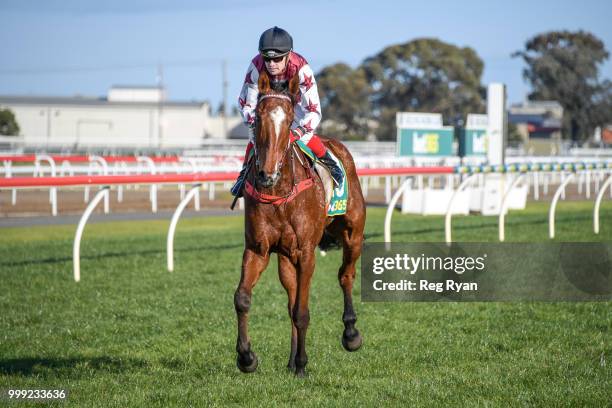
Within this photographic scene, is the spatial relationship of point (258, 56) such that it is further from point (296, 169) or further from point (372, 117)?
point (372, 117)

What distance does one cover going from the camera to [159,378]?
5.04 m

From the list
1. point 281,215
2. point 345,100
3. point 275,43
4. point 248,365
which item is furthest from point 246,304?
point 345,100

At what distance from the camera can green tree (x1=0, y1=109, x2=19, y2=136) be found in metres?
59.7

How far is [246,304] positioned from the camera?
4.95 metres

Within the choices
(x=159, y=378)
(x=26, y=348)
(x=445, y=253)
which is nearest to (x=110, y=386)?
(x=159, y=378)

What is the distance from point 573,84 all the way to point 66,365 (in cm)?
6227

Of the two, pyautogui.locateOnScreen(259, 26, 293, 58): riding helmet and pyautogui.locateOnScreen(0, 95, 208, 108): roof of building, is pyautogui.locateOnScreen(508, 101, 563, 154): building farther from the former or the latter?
pyautogui.locateOnScreen(259, 26, 293, 58): riding helmet

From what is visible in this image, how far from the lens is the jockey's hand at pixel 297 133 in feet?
17.3

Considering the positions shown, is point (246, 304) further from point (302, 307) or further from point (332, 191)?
point (332, 191)

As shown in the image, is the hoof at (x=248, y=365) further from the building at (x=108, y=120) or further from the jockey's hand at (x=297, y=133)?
the building at (x=108, y=120)

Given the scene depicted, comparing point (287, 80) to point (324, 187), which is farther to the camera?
point (324, 187)

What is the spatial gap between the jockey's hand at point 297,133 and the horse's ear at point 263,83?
1.36 ft

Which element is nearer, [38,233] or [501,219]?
[501,219]

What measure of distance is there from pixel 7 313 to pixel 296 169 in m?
3.54
